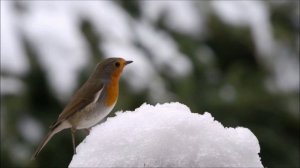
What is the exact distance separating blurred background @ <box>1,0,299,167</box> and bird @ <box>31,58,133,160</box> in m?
1.65

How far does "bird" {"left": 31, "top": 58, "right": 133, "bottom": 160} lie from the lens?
183 cm

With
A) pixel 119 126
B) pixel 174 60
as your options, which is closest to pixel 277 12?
pixel 174 60

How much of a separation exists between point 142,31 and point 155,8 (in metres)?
0.29

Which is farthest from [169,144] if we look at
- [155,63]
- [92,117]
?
[155,63]

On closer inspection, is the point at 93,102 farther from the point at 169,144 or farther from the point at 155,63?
the point at 155,63

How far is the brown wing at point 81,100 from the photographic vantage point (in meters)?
1.83

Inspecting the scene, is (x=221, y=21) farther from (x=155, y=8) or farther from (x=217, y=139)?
(x=217, y=139)

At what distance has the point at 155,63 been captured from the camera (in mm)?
4359

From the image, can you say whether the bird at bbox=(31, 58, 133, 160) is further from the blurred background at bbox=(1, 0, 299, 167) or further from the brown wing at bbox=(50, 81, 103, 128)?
the blurred background at bbox=(1, 0, 299, 167)

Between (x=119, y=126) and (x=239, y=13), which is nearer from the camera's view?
(x=119, y=126)

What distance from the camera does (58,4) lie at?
445cm

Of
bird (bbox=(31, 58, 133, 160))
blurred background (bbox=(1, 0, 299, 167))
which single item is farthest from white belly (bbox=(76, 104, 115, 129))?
blurred background (bbox=(1, 0, 299, 167))

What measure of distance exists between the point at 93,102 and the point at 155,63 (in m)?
2.47

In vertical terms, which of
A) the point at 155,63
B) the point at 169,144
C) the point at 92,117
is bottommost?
the point at 169,144
